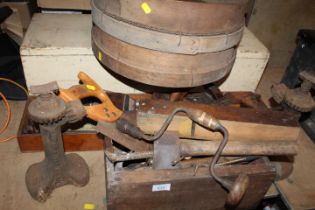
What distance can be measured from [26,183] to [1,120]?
1.92 feet

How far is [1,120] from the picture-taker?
170cm

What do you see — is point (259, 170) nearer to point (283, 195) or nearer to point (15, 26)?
point (283, 195)

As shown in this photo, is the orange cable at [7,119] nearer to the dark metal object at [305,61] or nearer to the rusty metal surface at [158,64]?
the rusty metal surface at [158,64]

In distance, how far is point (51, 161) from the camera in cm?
128

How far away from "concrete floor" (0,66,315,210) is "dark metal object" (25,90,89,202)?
0.04m

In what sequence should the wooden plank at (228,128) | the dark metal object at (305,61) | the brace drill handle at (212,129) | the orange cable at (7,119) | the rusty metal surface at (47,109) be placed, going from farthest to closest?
the dark metal object at (305,61) → the orange cable at (7,119) → the wooden plank at (228,128) → the rusty metal surface at (47,109) → the brace drill handle at (212,129)

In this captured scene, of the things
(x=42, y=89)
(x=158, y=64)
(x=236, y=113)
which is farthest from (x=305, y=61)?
(x=42, y=89)

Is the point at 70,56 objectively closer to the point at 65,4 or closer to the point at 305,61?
the point at 65,4

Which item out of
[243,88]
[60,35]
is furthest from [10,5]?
[243,88]

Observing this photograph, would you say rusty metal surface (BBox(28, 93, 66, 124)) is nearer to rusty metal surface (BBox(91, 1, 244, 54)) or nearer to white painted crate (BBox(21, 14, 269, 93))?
rusty metal surface (BBox(91, 1, 244, 54))

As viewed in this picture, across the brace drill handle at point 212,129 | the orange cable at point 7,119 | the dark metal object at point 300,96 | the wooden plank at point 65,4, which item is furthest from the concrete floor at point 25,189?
the wooden plank at point 65,4

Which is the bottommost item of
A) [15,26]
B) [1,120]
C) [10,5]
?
[1,120]

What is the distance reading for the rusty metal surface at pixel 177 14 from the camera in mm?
893

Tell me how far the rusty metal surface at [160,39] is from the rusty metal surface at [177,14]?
0.05ft
